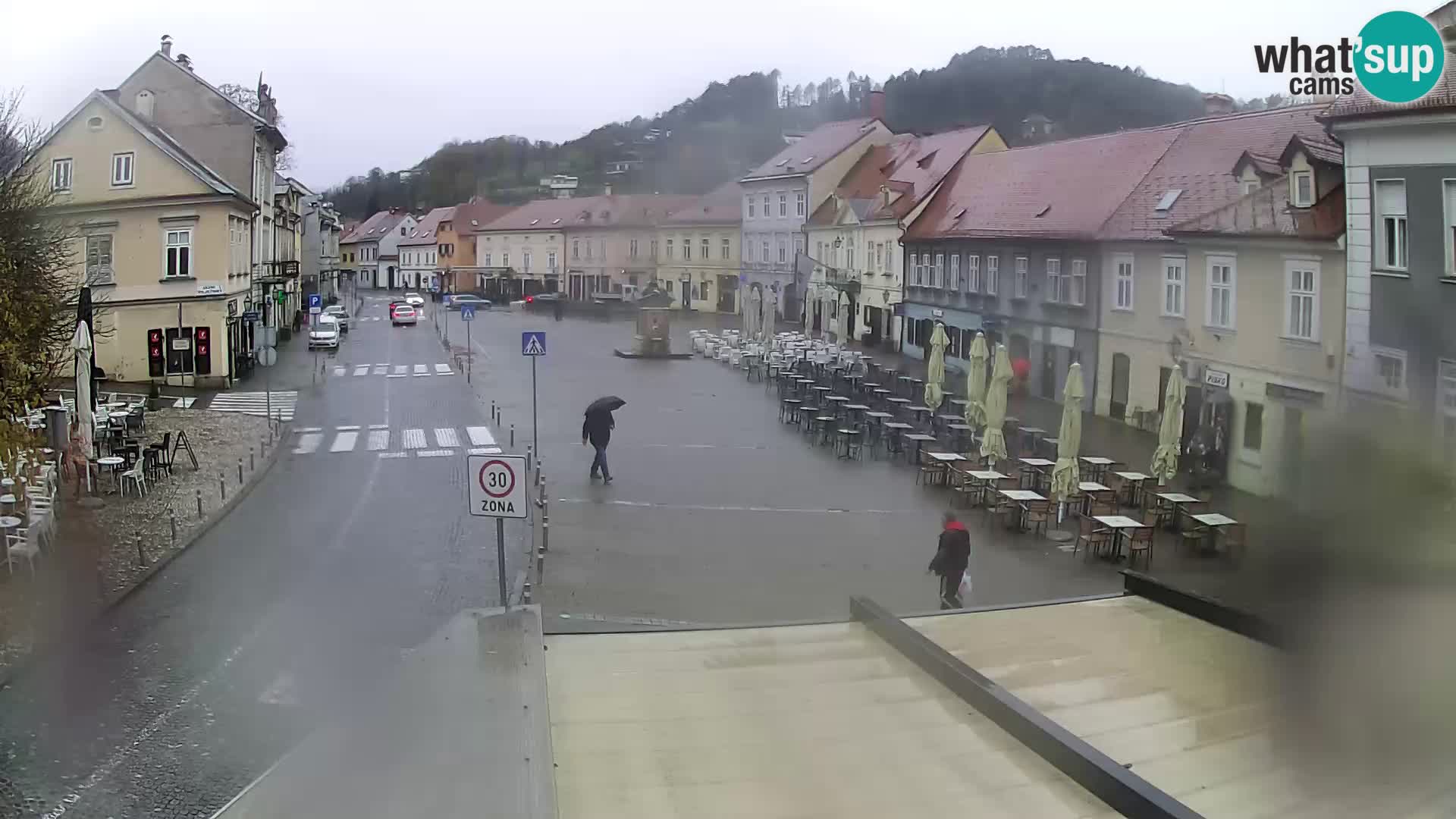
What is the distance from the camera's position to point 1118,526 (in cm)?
802

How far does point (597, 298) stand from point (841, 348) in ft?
18.9

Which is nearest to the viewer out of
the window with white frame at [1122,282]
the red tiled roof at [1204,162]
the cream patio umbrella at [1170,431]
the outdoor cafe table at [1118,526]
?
the red tiled roof at [1204,162]

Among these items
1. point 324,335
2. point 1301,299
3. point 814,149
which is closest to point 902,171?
point 814,149

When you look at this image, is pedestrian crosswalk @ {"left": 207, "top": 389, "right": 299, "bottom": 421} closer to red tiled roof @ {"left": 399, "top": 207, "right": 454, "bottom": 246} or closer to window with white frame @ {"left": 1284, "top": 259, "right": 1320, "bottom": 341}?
red tiled roof @ {"left": 399, "top": 207, "right": 454, "bottom": 246}

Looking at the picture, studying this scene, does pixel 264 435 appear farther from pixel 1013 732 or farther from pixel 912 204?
pixel 1013 732

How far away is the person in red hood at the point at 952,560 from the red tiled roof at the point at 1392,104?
3416 mm

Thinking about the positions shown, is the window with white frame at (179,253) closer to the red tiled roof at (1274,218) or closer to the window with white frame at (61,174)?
the window with white frame at (61,174)

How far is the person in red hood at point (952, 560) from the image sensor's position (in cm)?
662

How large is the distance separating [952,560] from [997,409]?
424 cm

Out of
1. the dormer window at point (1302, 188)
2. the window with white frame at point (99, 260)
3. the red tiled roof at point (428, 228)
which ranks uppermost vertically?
the red tiled roof at point (428, 228)

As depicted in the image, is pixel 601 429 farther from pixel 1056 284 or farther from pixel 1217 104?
pixel 1217 104

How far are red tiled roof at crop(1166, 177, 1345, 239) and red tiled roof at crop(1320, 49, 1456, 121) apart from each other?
250 millimetres

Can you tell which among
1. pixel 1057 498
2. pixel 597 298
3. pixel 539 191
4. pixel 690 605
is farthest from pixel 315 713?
pixel 597 298

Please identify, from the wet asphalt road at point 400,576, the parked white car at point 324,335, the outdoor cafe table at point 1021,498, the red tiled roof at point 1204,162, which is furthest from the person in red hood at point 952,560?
the parked white car at point 324,335
